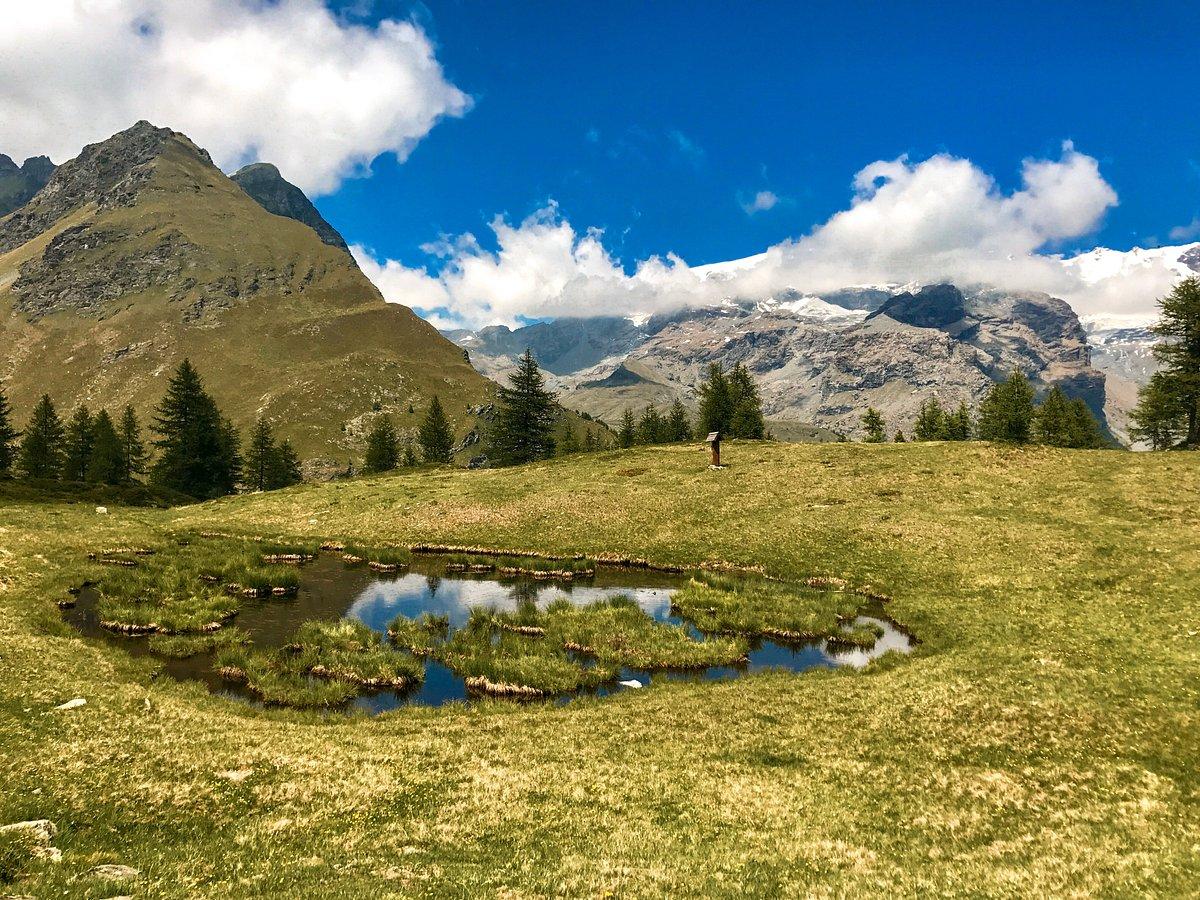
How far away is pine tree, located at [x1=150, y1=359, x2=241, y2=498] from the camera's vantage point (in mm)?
102500

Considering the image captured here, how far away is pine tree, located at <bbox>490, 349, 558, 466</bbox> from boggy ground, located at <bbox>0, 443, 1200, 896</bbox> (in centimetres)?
7769

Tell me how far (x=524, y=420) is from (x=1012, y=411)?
97800 mm

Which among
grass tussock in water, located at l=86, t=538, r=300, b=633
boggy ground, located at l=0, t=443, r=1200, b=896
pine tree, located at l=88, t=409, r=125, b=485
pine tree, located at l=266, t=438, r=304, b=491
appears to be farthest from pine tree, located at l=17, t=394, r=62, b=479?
boggy ground, located at l=0, t=443, r=1200, b=896

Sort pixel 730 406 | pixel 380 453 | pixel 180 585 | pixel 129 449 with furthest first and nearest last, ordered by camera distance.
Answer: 1. pixel 380 453
2. pixel 730 406
3. pixel 129 449
4. pixel 180 585

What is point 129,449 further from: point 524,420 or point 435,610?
point 435,610

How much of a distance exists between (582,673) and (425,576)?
1991 centimetres

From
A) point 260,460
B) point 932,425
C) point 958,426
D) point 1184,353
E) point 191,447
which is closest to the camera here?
point 1184,353

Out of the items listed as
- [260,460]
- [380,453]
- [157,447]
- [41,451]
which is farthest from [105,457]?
[380,453]

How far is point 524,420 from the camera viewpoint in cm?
11112

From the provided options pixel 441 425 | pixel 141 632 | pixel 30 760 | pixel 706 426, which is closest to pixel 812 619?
pixel 30 760

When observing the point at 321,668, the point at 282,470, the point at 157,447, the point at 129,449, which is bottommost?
the point at 321,668

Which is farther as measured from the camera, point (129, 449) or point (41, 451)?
point (129, 449)

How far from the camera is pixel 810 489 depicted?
55.6 m

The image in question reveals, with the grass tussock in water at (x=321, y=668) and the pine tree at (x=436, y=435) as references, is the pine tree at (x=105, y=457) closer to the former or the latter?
the pine tree at (x=436, y=435)
